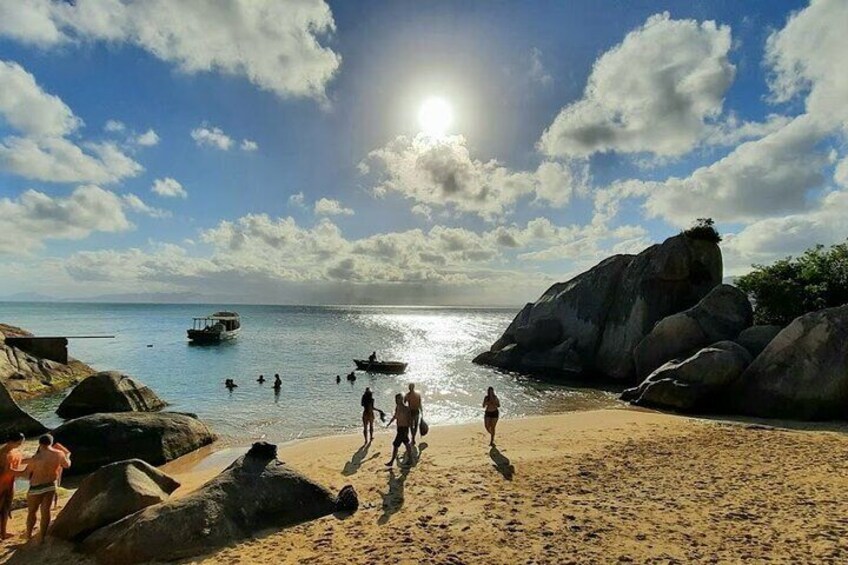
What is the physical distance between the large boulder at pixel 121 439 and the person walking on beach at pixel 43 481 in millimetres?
6435

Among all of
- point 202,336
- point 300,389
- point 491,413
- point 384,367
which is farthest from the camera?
point 202,336

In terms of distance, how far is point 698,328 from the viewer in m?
29.7

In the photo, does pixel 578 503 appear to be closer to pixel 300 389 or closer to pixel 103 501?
pixel 103 501

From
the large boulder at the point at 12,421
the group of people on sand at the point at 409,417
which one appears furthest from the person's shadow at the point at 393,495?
the large boulder at the point at 12,421

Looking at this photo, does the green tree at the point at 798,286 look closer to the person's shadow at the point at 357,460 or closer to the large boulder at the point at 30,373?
the person's shadow at the point at 357,460

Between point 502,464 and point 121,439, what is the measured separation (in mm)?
12719

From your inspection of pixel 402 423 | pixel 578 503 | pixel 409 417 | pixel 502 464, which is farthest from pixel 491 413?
pixel 578 503

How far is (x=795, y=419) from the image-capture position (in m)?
20.1

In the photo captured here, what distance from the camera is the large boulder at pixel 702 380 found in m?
23.0

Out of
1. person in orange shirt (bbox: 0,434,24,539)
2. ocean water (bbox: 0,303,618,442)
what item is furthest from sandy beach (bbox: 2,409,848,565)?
ocean water (bbox: 0,303,618,442)

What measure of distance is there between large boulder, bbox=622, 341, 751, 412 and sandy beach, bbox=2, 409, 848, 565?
5771mm

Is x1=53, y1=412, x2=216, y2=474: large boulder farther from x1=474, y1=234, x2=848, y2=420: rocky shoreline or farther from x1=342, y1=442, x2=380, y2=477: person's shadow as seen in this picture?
x1=474, y1=234, x2=848, y2=420: rocky shoreline

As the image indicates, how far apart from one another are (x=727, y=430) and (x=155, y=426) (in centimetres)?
2112

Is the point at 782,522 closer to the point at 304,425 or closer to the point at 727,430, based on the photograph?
the point at 727,430
